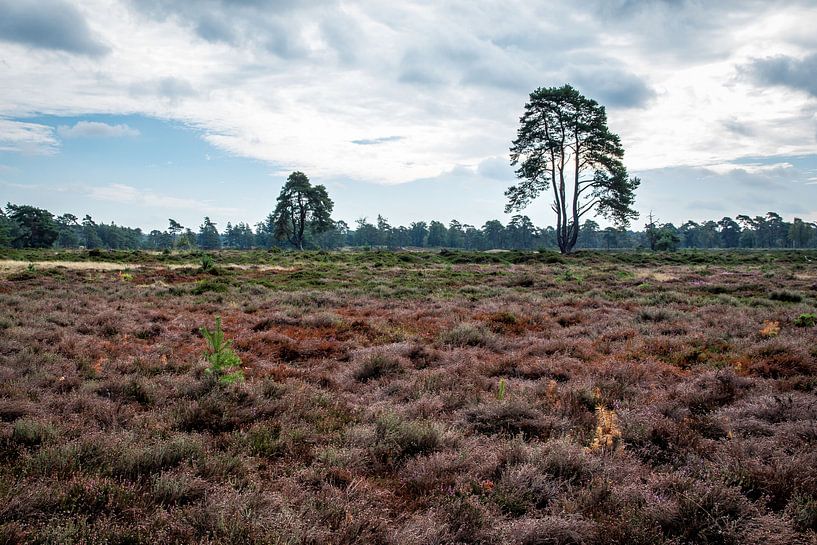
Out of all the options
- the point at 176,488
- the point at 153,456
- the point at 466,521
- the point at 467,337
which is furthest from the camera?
the point at 467,337

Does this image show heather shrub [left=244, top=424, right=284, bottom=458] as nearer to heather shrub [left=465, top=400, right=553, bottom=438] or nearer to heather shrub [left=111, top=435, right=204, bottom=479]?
heather shrub [left=111, top=435, right=204, bottom=479]

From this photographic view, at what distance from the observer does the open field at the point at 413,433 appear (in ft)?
10.9

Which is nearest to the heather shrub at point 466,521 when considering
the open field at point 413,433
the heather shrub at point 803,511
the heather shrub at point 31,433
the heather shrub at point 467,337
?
the open field at point 413,433

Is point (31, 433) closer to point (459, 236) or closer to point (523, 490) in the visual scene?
point (523, 490)

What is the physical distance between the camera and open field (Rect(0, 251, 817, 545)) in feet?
10.9

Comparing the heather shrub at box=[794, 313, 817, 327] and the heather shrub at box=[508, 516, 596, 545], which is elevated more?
the heather shrub at box=[794, 313, 817, 327]

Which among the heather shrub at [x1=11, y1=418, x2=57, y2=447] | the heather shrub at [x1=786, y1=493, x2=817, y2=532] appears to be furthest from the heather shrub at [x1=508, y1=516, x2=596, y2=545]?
the heather shrub at [x1=11, y1=418, x2=57, y2=447]

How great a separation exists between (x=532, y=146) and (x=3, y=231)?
89.7 metres

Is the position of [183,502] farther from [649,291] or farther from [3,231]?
[3,231]

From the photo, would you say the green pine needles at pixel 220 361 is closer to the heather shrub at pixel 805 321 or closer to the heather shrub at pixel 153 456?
the heather shrub at pixel 153 456

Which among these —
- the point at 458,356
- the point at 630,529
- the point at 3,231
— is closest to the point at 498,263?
the point at 458,356

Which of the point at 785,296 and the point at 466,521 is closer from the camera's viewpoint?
the point at 466,521

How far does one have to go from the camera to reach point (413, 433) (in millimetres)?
4777

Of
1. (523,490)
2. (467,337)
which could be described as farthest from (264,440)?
(467,337)
